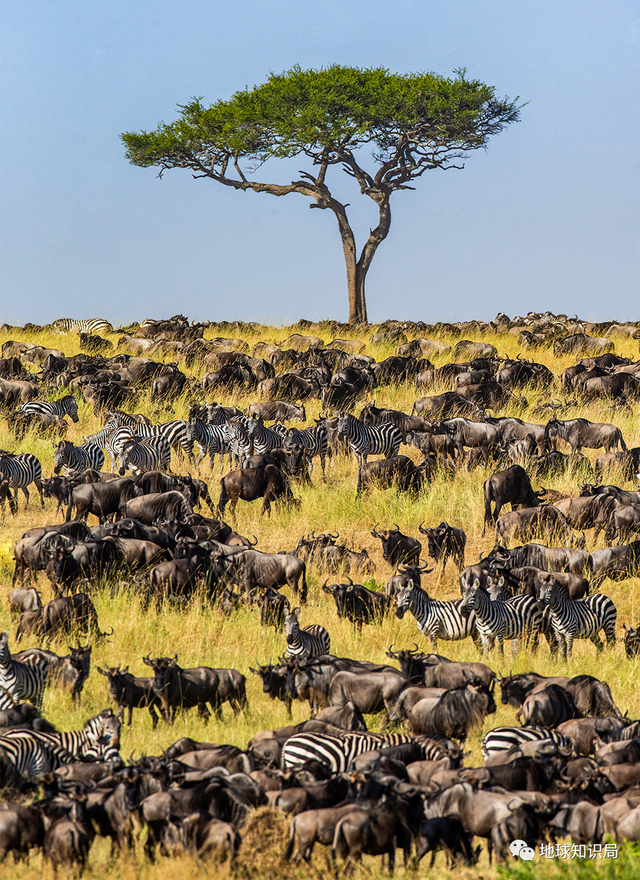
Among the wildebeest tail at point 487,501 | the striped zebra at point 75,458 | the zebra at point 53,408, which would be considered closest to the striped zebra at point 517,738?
the wildebeest tail at point 487,501

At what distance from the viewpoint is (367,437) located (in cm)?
1880

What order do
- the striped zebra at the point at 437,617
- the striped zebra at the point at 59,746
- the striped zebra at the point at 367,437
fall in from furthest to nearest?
the striped zebra at the point at 367,437 < the striped zebra at the point at 437,617 < the striped zebra at the point at 59,746

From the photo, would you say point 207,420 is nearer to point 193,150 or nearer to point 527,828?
point 527,828

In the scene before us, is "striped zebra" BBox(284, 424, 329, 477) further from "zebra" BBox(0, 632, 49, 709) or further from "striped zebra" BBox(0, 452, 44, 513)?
"zebra" BBox(0, 632, 49, 709)

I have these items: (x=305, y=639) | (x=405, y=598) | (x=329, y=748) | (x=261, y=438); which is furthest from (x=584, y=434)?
(x=329, y=748)

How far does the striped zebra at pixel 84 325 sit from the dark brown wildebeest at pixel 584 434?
24.6 meters

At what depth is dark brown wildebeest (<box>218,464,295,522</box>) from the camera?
1609 cm

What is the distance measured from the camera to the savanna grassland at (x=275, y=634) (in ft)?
20.8

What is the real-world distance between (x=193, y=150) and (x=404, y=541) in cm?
3850

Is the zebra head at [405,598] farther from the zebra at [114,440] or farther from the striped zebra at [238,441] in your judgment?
the zebra at [114,440]

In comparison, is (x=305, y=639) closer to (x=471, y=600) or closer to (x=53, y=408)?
(x=471, y=600)

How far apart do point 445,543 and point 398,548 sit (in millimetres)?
697

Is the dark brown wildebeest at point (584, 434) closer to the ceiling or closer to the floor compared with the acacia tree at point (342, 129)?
closer to the floor

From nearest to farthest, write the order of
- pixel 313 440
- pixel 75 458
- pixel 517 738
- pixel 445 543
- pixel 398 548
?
pixel 517 738 < pixel 398 548 < pixel 445 543 < pixel 75 458 < pixel 313 440
